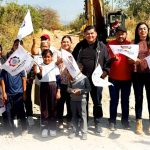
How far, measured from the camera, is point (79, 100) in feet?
21.2

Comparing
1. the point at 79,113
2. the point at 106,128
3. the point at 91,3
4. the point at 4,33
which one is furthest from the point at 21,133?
the point at 4,33

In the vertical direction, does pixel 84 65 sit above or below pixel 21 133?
above

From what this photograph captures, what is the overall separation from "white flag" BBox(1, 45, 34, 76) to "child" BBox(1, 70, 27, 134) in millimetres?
174

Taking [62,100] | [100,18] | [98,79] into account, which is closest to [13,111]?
[62,100]

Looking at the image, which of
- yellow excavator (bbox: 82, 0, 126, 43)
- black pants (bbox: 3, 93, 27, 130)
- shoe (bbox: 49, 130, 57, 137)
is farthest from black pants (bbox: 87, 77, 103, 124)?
yellow excavator (bbox: 82, 0, 126, 43)

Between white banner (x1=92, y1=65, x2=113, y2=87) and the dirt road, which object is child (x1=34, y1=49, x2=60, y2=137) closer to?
the dirt road

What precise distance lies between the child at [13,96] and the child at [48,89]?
0.36 m

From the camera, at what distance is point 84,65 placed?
21.2 feet

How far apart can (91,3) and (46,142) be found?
830 cm

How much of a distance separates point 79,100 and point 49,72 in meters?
0.73

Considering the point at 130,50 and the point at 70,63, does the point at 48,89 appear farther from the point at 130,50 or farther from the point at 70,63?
the point at 130,50

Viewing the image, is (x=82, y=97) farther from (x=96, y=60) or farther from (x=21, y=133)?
(x=21, y=133)

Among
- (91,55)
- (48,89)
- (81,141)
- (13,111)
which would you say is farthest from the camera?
(13,111)

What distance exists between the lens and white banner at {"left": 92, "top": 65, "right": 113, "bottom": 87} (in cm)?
613
